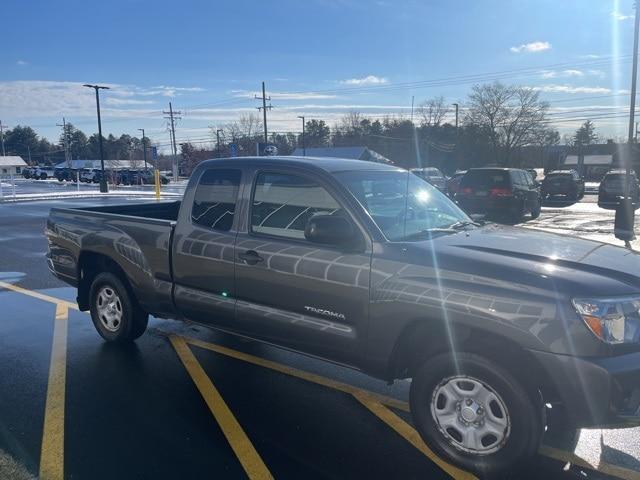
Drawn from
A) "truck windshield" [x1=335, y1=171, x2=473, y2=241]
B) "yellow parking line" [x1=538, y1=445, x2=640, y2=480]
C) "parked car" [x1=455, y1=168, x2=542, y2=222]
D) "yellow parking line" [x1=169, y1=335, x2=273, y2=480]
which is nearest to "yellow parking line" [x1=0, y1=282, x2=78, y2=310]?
"yellow parking line" [x1=169, y1=335, x2=273, y2=480]

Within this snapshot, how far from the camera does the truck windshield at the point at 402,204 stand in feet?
12.6

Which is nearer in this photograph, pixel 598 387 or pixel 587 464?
pixel 598 387

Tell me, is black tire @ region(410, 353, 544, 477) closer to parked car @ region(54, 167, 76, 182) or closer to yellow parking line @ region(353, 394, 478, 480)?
yellow parking line @ region(353, 394, 478, 480)

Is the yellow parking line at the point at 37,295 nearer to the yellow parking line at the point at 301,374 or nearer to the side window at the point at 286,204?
the yellow parking line at the point at 301,374

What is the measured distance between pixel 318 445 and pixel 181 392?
1.42m

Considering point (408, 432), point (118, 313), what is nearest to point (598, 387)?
point (408, 432)

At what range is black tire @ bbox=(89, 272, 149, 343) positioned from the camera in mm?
5375

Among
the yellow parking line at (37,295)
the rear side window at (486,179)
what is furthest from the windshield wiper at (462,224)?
the rear side window at (486,179)

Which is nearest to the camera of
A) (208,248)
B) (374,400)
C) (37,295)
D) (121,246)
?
(374,400)

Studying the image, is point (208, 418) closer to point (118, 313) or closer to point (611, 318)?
point (118, 313)

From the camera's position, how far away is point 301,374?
190 inches

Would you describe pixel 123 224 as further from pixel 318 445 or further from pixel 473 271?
pixel 473 271

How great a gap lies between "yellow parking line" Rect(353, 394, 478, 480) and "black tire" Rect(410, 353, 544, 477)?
0.05 meters

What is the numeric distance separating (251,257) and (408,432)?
1718mm
